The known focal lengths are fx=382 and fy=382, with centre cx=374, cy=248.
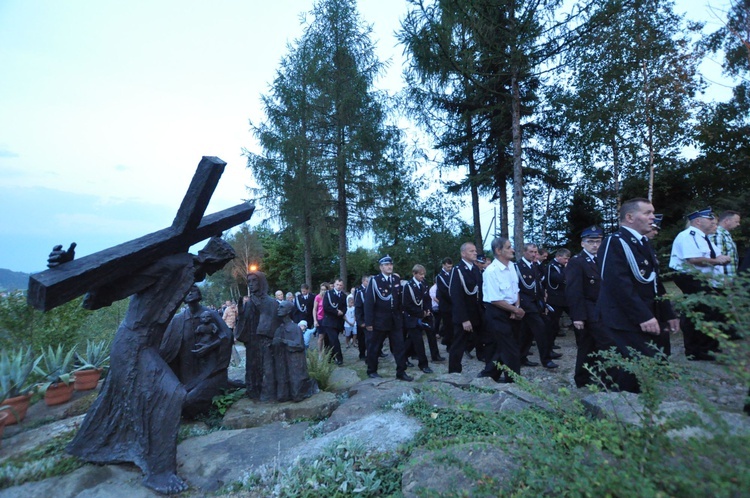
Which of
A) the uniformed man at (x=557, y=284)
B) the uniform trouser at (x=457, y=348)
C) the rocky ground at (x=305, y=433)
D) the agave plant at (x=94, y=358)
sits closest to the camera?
the rocky ground at (x=305, y=433)

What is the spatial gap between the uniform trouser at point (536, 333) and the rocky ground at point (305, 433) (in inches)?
27.4

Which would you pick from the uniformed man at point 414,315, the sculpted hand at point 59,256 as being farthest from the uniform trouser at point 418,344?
the sculpted hand at point 59,256

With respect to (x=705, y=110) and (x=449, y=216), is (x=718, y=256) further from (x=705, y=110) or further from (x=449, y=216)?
(x=449, y=216)

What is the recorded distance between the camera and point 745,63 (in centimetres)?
1647

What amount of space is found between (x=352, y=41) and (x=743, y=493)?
62.7 feet

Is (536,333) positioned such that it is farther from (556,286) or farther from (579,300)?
(556,286)

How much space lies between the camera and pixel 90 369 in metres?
6.30

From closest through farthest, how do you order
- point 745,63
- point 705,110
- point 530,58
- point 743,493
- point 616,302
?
point 743,493 → point 616,302 → point 530,58 → point 705,110 → point 745,63

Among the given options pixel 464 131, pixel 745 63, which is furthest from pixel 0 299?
pixel 745 63

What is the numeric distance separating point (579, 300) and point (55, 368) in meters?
8.21

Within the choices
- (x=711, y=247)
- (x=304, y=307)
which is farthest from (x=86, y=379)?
(x=711, y=247)

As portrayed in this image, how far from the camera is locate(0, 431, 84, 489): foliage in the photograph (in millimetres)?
3361

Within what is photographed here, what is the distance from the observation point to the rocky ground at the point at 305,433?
2.55m

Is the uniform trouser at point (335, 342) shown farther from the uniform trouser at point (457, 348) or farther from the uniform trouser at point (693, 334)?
the uniform trouser at point (693, 334)
